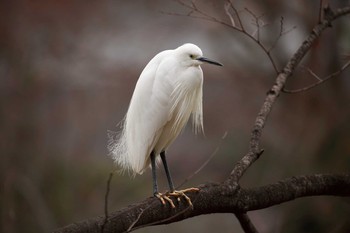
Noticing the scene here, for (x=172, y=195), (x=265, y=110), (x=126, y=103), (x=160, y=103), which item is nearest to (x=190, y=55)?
(x=160, y=103)

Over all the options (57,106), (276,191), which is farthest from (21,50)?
(276,191)

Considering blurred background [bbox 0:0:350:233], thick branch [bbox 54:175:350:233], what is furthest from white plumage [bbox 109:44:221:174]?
blurred background [bbox 0:0:350:233]

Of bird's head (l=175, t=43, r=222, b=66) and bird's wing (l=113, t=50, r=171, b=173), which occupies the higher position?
bird's head (l=175, t=43, r=222, b=66)

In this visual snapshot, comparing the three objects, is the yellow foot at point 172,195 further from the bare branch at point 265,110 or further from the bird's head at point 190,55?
the bird's head at point 190,55

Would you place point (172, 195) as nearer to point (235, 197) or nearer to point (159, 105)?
point (235, 197)

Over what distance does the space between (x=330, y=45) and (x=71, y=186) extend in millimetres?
2675

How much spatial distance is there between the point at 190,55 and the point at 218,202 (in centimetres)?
70

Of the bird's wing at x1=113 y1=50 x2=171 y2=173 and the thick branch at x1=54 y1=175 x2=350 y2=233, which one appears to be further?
the bird's wing at x1=113 y1=50 x2=171 y2=173

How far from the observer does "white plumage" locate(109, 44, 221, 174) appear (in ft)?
9.78

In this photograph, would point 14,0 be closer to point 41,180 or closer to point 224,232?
point 41,180

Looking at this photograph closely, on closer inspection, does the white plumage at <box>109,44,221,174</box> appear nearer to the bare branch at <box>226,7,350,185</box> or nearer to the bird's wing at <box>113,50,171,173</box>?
the bird's wing at <box>113,50,171,173</box>

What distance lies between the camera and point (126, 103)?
7.94 metres

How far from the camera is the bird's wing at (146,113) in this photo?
3025 millimetres

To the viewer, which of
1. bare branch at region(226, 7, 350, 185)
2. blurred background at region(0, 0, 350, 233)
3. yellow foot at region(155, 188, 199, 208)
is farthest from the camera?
blurred background at region(0, 0, 350, 233)
